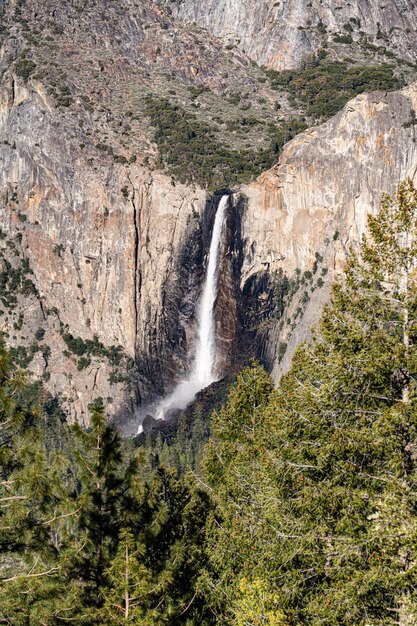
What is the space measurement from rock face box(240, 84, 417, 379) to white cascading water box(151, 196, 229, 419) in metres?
3.87

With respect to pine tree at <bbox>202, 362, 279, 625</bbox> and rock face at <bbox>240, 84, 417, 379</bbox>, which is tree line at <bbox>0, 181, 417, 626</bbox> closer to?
pine tree at <bbox>202, 362, 279, 625</bbox>

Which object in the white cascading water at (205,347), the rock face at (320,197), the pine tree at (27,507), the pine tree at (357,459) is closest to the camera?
the pine tree at (357,459)

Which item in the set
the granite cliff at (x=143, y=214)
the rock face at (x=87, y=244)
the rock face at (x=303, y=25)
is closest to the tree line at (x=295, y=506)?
the granite cliff at (x=143, y=214)

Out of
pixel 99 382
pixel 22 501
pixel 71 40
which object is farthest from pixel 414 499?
pixel 71 40

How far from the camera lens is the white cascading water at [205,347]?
333ft

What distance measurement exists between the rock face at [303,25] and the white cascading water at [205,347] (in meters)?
62.8

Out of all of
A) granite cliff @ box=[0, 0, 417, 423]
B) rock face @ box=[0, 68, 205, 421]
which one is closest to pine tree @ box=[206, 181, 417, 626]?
granite cliff @ box=[0, 0, 417, 423]

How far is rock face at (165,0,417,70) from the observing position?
153 m

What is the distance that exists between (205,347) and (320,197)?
24.1 meters

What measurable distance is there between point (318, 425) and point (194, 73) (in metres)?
131

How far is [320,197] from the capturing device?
305 ft

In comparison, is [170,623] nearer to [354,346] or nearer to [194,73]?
[354,346]

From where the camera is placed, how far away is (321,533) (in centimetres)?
1423

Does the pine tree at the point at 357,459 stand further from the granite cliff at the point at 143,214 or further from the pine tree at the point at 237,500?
the granite cliff at the point at 143,214
